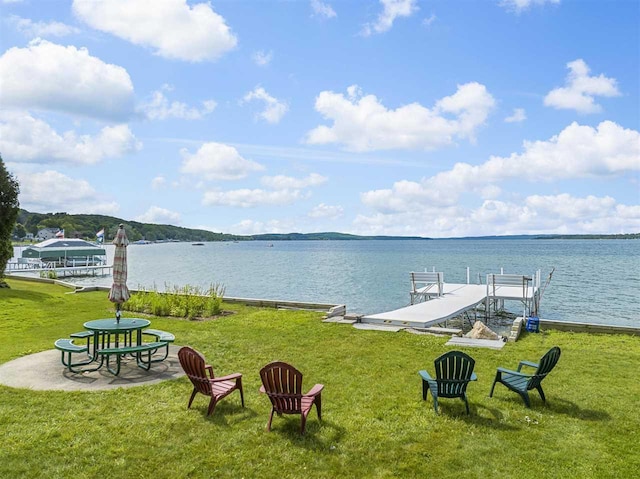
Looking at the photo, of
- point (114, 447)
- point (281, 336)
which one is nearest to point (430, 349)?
point (281, 336)

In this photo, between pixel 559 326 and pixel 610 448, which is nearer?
pixel 610 448

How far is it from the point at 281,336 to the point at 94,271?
51318 millimetres

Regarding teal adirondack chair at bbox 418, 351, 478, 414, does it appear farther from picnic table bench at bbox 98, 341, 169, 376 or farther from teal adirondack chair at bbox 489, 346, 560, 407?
picnic table bench at bbox 98, 341, 169, 376

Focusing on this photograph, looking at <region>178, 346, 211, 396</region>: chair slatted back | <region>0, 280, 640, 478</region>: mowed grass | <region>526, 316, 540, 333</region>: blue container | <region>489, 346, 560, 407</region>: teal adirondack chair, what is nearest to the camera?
<region>0, 280, 640, 478</region>: mowed grass

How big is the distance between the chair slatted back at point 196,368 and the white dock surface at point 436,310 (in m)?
8.21

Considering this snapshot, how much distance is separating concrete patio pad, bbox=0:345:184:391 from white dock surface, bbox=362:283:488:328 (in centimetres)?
689

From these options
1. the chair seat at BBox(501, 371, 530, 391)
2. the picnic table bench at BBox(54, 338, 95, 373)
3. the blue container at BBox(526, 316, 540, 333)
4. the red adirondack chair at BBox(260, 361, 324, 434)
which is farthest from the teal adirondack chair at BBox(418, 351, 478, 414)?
the blue container at BBox(526, 316, 540, 333)

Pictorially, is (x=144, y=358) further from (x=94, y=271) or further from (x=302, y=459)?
(x=94, y=271)

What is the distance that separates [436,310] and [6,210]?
20.6m

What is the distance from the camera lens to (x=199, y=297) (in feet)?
54.5

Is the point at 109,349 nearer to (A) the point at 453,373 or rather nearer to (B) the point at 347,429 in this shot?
(B) the point at 347,429

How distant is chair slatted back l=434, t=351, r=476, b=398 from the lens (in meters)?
6.57

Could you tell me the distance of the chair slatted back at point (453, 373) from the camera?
6.57m

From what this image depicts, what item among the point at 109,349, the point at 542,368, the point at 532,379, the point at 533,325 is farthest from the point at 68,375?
the point at 533,325
